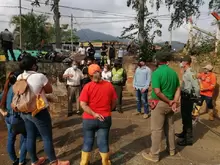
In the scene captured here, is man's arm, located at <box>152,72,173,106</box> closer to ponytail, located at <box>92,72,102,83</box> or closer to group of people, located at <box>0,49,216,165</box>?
group of people, located at <box>0,49,216,165</box>

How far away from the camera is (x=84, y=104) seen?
12.6 feet

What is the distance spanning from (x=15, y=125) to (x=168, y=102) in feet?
7.92

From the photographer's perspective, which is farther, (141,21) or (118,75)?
(141,21)

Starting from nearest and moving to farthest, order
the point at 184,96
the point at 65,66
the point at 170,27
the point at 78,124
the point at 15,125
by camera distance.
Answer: the point at 15,125 < the point at 184,96 < the point at 78,124 < the point at 65,66 < the point at 170,27

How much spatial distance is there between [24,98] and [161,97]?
2.09m

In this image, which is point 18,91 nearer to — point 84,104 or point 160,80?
point 84,104

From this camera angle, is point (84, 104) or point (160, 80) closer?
point (84, 104)

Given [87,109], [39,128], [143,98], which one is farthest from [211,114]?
[39,128]

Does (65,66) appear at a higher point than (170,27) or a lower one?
lower

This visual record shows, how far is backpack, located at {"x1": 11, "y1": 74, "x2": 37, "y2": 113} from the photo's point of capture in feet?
12.4

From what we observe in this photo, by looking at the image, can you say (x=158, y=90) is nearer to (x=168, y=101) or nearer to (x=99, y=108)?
(x=168, y=101)

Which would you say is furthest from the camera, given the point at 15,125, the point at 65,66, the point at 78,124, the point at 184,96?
the point at 65,66

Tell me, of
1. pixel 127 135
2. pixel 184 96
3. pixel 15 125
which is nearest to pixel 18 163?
pixel 15 125

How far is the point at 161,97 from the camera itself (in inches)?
171
